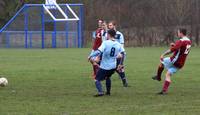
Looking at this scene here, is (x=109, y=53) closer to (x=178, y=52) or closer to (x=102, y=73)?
(x=102, y=73)

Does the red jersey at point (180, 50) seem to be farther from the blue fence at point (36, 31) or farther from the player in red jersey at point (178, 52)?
the blue fence at point (36, 31)

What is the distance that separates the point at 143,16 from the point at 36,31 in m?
16.3

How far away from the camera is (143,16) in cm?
6116

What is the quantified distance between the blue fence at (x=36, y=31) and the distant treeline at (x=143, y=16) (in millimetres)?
5844

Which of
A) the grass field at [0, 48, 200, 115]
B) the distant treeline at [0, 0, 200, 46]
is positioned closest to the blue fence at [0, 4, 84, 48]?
the distant treeline at [0, 0, 200, 46]

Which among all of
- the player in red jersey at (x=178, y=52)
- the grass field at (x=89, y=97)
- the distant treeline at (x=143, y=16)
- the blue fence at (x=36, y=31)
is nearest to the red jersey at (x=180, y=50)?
the player in red jersey at (x=178, y=52)

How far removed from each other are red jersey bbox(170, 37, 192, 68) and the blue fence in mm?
34407

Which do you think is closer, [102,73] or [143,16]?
[102,73]

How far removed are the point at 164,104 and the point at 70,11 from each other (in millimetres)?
37994

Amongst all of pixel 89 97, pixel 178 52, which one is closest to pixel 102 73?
pixel 89 97

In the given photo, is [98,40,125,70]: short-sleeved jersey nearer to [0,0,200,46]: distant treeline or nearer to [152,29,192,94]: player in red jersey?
[152,29,192,94]: player in red jersey

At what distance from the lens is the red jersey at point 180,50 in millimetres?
14031

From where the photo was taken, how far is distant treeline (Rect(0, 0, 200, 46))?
5750 centimetres

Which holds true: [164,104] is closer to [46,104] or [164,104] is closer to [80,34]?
[46,104]
